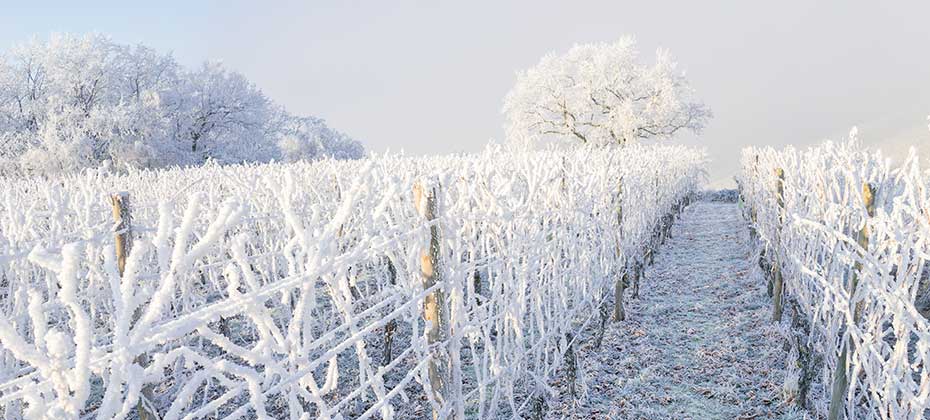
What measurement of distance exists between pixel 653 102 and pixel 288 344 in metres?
33.5

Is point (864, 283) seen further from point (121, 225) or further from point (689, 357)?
point (121, 225)

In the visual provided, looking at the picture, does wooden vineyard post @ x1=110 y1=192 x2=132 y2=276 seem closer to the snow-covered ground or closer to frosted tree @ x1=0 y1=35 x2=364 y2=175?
the snow-covered ground

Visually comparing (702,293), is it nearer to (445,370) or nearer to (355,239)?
(355,239)

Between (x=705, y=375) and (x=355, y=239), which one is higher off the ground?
(x=355, y=239)

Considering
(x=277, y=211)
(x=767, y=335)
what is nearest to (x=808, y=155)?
(x=767, y=335)

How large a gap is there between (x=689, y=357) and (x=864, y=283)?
7.20 feet

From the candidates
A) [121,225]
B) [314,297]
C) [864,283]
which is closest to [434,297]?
[314,297]

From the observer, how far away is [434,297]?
2803 mm

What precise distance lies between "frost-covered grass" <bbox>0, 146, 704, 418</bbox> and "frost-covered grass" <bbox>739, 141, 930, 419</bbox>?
1759 mm

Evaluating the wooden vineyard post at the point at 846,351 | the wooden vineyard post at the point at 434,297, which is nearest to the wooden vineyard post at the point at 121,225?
the wooden vineyard post at the point at 434,297

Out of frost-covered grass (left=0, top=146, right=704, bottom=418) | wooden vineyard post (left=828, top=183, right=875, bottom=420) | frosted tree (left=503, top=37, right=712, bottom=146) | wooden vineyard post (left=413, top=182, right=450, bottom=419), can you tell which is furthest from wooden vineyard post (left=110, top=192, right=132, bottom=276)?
frosted tree (left=503, top=37, right=712, bottom=146)

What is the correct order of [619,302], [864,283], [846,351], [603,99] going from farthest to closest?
[603,99] < [619,302] < [846,351] < [864,283]

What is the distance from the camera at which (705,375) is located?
4965mm

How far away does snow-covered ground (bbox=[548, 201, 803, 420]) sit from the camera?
439 centimetres
